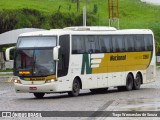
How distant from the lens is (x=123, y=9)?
12781 cm

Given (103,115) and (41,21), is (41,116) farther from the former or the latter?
(41,21)

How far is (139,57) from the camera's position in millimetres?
33906

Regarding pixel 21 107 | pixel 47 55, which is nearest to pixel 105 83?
pixel 47 55

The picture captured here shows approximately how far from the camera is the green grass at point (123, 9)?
342 ft

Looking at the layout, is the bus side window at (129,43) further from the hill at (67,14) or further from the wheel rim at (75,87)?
the hill at (67,14)

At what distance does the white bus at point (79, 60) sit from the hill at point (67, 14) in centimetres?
3799

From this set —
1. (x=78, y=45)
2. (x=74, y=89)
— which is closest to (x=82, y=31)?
(x=78, y=45)

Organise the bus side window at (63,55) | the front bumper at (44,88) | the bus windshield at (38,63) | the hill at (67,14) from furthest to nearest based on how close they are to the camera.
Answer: the hill at (67,14)
the bus side window at (63,55)
the bus windshield at (38,63)
the front bumper at (44,88)

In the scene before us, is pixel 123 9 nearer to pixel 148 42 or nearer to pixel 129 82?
pixel 148 42

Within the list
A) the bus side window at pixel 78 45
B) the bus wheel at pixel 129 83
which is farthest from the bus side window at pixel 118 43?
the bus side window at pixel 78 45

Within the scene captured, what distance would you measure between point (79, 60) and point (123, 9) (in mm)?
99743

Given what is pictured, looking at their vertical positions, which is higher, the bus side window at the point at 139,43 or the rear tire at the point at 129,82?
the bus side window at the point at 139,43

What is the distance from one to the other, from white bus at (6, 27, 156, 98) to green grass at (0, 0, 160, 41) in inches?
2439

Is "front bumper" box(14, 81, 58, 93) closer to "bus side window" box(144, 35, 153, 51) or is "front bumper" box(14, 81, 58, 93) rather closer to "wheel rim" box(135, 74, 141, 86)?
Answer: "wheel rim" box(135, 74, 141, 86)
